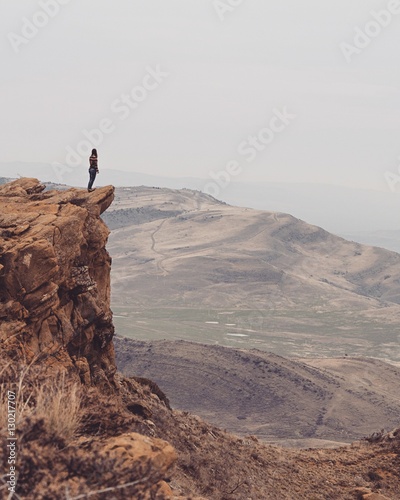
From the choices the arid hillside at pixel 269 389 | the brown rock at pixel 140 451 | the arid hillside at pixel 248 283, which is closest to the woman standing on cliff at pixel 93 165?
the brown rock at pixel 140 451

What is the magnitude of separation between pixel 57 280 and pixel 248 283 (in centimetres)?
10568

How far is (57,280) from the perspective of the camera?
12.9 meters

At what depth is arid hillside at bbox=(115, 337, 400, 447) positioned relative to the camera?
1757 inches

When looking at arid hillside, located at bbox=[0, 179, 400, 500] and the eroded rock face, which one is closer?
arid hillside, located at bbox=[0, 179, 400, 500]

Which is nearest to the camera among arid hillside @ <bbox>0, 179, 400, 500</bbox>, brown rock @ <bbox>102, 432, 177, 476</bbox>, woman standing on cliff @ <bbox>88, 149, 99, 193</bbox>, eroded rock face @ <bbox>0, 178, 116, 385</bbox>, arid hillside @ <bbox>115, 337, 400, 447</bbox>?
arid hillside @ <bbox>0, 179, 400, 500</bbox>

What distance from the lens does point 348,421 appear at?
46000 millimetres

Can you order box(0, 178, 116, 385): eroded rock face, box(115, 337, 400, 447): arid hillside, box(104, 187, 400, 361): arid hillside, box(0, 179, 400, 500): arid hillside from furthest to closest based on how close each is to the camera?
box(104, 187, 400, 361): arid hillside < box(115, 337, 400, 447): arid hillside < box(0, 178, 116, 385): eroded rock face < box(0, 179, 400, 500): arid hillside

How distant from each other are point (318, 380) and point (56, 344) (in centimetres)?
4506

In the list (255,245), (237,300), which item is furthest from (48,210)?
(255,245)

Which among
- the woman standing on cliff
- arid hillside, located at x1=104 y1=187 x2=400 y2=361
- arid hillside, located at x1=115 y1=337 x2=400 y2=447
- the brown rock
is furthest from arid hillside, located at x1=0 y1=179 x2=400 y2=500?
arid hillside, located at x1=104 y1=187 x2=400 y2=361

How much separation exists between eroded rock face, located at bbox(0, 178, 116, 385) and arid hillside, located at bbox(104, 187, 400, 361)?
6329 cm

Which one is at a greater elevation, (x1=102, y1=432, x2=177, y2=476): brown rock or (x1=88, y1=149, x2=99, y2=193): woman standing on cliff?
(x1=88, y1=149, x2=99, y2=193): woman standing on cliff

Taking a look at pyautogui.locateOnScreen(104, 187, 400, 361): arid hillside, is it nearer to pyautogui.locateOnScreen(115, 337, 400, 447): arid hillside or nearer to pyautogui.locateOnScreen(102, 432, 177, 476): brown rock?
pyautogui.locateOnScreen(115, 337, 400, 447): arid hillside

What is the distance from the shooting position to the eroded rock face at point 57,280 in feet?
38.8
